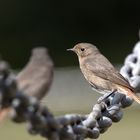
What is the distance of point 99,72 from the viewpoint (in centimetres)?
421

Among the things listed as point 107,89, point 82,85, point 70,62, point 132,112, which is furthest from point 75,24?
point 107,89

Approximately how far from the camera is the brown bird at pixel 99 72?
12.7 ft

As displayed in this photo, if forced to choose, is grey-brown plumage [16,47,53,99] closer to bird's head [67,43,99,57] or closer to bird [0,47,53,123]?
bird [0,47,53,123]

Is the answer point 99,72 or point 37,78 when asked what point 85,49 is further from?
point 37,78

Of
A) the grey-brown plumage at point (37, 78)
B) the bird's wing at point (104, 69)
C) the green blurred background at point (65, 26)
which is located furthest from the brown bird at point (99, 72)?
the green blurred background at point (65, 26)

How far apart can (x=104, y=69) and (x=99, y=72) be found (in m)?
0.14

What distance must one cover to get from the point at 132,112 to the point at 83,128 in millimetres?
6764

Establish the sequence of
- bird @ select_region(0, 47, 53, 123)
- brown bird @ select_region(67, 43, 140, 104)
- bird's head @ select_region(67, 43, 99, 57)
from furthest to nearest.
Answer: bird's head @ select_region(67, 43, 99, 57) < brown bird @ select_region(67, 43, 140, 104) < bird @ select_region(0, 47, 53, 123)

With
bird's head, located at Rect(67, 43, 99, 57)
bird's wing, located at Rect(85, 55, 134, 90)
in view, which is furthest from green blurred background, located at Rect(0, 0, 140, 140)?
bird's wing, located at Rect(85, 55, 134, 90)

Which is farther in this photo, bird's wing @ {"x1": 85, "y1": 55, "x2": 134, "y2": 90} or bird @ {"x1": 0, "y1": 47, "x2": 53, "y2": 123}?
bird's wing @ {"x1": 85, "y1": 55, "x2": 134, "y2": 90}

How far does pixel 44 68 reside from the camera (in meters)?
2.19

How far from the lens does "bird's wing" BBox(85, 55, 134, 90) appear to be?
386 centimetres

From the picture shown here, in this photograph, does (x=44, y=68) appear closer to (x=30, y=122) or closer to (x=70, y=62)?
(x=30, y=122)

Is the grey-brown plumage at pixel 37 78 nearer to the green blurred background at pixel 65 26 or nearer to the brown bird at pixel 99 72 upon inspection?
the brown bird at pixel 99 72
